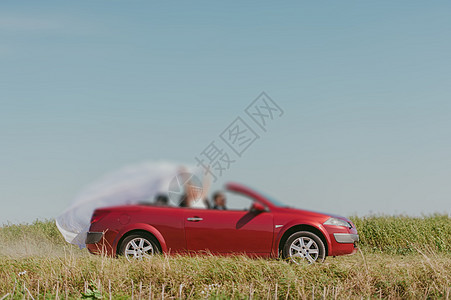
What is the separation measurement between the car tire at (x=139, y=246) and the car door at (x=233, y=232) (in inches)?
29.0

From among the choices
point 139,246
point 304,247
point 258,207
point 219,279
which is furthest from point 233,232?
point 139,246

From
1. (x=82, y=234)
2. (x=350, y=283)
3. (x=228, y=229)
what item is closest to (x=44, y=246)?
(x=82, y=234)

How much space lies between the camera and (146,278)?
8383mm

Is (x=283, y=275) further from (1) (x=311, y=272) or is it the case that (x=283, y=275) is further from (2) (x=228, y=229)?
(2) (x=228, y=229)

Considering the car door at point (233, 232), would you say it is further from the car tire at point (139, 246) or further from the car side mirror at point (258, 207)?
the car tire at point (139, 246)

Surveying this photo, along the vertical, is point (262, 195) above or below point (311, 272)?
above

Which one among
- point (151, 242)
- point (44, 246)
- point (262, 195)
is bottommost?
point (44, 246)

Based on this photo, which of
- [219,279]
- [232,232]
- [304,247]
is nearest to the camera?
[219,279]

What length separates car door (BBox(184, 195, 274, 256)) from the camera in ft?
31.6

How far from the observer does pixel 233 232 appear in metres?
9.65

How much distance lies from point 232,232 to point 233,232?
0.06 ft

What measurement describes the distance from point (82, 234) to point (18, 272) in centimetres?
152

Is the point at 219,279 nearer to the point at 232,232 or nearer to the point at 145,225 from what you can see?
the point at 232,232

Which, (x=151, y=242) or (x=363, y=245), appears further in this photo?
(x=363, y=245)
